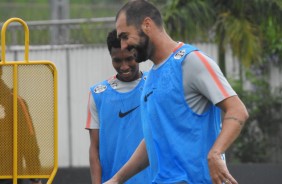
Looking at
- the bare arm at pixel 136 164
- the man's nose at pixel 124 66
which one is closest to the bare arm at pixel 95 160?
the man's nose at pixel 124 66

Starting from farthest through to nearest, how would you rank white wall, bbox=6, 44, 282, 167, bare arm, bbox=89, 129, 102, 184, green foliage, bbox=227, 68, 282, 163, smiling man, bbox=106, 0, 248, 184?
green foliage, bbox=227, 68, 282, 163
white wall, bbox=6, 44, 282, 167
bare arm, bbox=89, 129, 102, 184
smiling man, bbox=106, 0, 248, 184

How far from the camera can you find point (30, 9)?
2239 centimetres

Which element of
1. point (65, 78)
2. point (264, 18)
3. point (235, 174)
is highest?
point (264, 18)

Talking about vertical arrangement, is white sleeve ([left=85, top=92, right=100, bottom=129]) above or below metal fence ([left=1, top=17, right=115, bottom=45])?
below

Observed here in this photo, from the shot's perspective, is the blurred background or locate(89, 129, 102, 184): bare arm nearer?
locate(89, 129, 102, 184): bare arm

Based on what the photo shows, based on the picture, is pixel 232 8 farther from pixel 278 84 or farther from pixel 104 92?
pixel 104 92

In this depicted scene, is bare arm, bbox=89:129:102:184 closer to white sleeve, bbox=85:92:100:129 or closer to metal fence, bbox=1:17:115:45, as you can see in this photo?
white sleeve, bbox=85:92:100:129

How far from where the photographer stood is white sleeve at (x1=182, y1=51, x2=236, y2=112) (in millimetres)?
5234

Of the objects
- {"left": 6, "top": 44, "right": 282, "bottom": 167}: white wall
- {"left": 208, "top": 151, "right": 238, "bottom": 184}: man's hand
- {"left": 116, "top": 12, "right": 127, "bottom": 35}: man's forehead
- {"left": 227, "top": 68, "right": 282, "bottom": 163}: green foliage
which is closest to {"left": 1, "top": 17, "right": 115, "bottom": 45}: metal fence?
{"left": 6, "top": 44, "right": 282, "bottom": 167}: white wall

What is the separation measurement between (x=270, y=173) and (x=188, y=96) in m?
6.42

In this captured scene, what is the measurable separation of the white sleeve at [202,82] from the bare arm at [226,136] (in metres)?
0.06

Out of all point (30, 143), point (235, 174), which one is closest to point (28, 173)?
point (30, 143)

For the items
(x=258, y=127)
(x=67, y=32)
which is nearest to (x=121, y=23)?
(x=67, y=32)

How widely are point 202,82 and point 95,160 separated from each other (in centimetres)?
238
